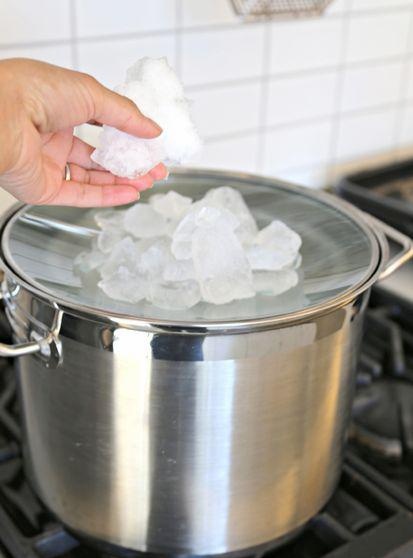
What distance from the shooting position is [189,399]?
57 centimetres

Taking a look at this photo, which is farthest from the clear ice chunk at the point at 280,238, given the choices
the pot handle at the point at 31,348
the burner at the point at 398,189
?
the burner at the point at 398,189

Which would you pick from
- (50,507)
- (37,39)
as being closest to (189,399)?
(50,507)

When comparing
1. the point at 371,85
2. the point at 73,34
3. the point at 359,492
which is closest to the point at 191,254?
the point at 359,492

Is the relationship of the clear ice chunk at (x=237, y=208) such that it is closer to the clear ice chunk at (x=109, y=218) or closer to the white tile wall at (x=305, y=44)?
the clear ice chunk at (x=109, y=218)

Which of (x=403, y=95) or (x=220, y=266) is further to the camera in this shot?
(x=403, y=95)

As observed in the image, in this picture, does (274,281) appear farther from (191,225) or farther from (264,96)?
(264,96)

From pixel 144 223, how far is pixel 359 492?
0.34m

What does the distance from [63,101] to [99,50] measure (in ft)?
1.49

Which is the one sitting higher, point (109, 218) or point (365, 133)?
point (109, 218)

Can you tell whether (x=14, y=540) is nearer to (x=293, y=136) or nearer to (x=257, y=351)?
(x=257, y=351)

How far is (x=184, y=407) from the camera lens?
578mm

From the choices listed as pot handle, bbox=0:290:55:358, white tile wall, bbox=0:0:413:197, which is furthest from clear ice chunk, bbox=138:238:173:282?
white tile wall, bbox=0:0:413:197

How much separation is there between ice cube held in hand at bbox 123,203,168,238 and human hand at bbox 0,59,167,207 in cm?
9

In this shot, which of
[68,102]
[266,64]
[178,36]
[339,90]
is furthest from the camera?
[339,90]
